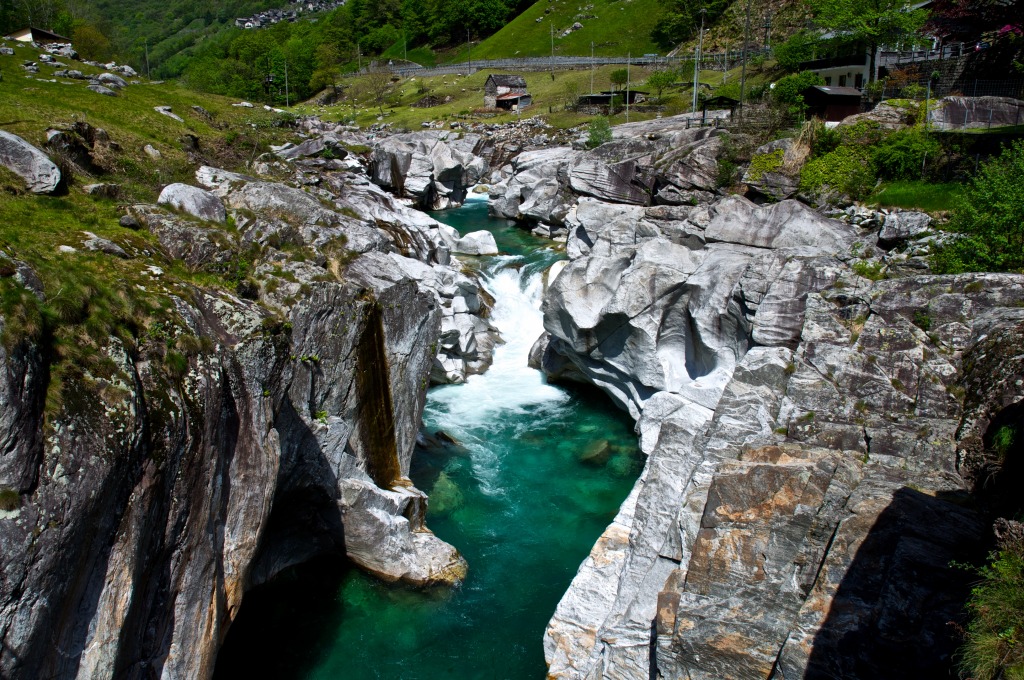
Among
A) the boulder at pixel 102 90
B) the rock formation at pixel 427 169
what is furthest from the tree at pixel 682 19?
the boulder at pixel 102 90

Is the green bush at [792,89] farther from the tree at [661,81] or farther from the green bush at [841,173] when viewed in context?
the tree at [661,81]

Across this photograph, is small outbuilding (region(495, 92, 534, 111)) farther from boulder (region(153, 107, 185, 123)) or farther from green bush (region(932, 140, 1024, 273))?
green bush (region(932, 140, 1024, 273))

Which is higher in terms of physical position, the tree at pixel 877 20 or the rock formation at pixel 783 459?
the tree at pixel 877 20

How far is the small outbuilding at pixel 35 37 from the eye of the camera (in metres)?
39.3

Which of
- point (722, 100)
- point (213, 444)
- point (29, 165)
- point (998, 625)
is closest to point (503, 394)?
point (213, 444)

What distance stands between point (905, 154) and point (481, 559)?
73.5 feet

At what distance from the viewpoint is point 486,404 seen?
2298 cm

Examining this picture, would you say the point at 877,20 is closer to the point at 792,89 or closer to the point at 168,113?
the point at 792,89

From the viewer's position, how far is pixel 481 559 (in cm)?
1572

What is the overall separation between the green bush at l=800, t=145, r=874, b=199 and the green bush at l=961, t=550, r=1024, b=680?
70.5 ft

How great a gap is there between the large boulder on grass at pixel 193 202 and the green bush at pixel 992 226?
739 inches

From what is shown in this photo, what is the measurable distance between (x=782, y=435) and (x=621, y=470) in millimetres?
6763

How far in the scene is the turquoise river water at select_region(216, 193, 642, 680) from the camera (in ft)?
43.1

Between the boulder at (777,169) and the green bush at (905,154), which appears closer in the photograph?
the green bush at (905,154)
